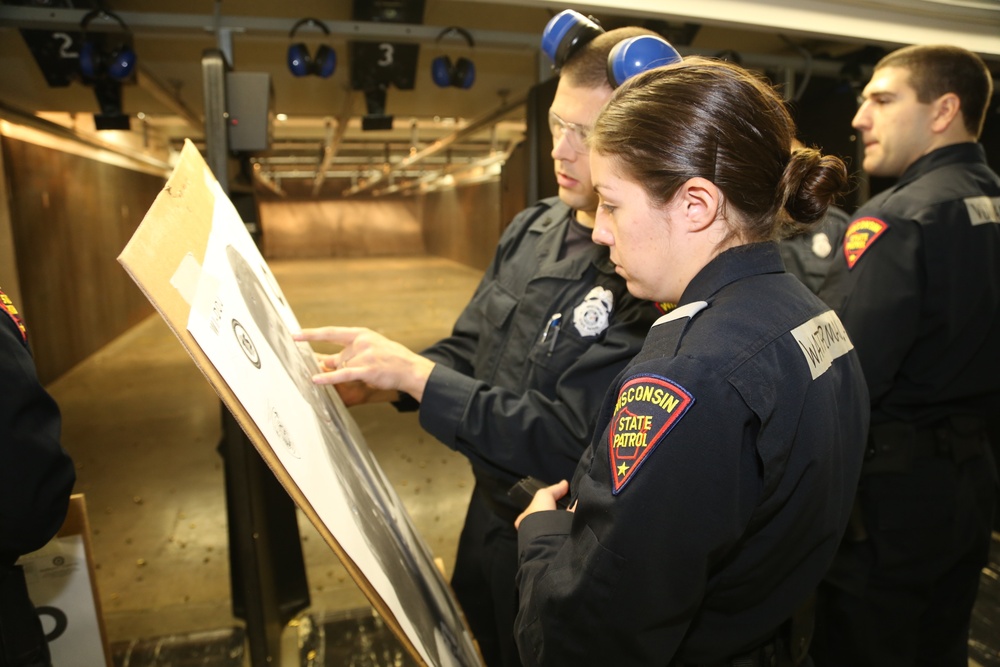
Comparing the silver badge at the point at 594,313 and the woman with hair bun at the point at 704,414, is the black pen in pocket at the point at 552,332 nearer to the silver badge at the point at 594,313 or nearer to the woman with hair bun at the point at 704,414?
the silver badge at the point at 594,313

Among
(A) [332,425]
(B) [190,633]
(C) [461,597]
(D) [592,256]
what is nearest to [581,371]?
(D) [592,256]

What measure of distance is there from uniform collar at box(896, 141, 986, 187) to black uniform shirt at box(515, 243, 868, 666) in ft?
4.09

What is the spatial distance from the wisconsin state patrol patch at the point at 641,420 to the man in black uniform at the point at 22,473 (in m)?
0.83

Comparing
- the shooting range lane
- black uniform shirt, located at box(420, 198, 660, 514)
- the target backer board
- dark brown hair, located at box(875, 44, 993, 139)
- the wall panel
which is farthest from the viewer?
the wall panel

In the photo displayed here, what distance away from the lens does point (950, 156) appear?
5.56 ft

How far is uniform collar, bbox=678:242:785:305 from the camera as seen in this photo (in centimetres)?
74

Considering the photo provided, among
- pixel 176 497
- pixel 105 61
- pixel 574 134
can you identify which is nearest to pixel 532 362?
pixel 574 134

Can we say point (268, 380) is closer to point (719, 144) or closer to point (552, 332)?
point (719, 144)

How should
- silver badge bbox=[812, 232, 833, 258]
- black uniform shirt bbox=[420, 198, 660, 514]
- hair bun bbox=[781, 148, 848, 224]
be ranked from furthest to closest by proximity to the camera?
silver badge bbox=[812, 232, 833, 258] → black uniform shirt bbox=[420, 198, 660, 514] → hair bun bbox=[781, 148, 848, 224]

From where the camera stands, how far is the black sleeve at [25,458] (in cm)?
88

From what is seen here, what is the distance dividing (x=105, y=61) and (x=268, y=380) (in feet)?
8.52

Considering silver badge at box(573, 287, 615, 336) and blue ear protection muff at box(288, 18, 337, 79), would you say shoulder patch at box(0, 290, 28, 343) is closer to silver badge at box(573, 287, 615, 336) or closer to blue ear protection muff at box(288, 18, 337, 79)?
silver badge at box(573, 287, 615, 336)

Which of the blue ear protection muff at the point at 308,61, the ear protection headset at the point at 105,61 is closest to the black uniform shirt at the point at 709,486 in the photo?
the blue ear protection muff at the point at 308,61

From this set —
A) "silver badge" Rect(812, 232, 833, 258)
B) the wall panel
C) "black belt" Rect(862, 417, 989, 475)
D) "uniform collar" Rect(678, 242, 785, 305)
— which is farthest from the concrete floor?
"uniform collar" Rect(678, 242, 785, 305)
